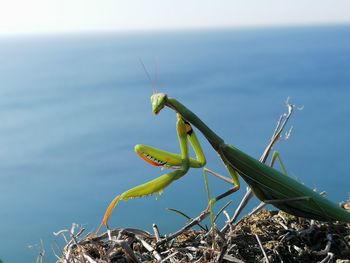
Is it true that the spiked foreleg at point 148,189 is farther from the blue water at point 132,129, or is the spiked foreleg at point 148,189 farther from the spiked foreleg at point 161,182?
the blue water at point 132,129

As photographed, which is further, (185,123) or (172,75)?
(172,75)

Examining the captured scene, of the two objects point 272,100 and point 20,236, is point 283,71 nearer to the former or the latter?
point 272,100

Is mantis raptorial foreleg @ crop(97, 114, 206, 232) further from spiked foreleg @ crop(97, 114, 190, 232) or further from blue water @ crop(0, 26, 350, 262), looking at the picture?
blue water @ crop(0, 26, 350, 262)

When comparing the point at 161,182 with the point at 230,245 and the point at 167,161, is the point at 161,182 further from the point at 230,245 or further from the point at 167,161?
the point at 230,245

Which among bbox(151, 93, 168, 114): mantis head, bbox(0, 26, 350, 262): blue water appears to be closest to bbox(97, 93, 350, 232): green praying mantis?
bbox(151, 93, 168, 114): mantis head

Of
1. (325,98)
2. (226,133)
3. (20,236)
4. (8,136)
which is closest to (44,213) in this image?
(20,236)

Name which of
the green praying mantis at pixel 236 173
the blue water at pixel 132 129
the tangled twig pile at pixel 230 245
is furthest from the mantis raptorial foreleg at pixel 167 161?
the blue water at pixel 132 129

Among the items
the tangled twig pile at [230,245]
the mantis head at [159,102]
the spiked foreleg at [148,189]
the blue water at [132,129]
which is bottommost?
the tangled twig pile at [230,245]
